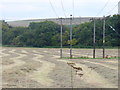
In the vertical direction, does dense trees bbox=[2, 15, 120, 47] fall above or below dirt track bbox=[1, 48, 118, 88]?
above

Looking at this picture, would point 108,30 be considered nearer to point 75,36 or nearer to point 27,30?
point 75,36

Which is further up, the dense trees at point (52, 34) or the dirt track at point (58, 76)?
the dense trees at point (52, 34)

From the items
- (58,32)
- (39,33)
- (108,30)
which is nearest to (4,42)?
(39,33)

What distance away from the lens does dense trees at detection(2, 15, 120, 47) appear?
258 feet

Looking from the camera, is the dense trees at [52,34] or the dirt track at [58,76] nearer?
the dirt track at [58,76]

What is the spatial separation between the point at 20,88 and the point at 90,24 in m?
69.8

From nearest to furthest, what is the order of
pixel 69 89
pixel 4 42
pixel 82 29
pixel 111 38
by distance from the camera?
1. pixel 69 89
2. pixel 111 38
3. pixel 82 29
4. pixel 4 42

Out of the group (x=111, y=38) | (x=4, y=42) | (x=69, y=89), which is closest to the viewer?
(x=69, y=89)

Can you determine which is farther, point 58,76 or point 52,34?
point 52,34

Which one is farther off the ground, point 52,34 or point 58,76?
point 52,34

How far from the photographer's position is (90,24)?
83562mm

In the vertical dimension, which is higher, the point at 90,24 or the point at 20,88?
the point at 90,24

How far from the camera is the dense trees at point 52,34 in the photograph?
258 feet

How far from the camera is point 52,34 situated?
86.6m
